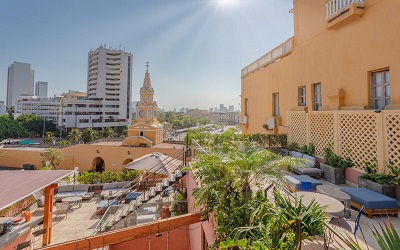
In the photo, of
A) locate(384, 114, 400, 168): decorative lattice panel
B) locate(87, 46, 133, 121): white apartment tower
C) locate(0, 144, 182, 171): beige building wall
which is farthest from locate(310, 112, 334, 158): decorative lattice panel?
locate(87, 46, 133, 121): white apartment tower

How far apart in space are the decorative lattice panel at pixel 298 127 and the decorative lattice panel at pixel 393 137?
151 inches

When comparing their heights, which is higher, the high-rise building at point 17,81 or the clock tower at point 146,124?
the high-rise building at point 17,81

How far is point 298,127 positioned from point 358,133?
341 cm

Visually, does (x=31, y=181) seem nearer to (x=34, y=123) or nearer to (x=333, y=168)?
(x=333, y=168)

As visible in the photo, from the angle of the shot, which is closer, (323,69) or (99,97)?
(323,69)

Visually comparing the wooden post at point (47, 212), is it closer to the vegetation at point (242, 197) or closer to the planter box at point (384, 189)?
the vegetation at point (242, 197)

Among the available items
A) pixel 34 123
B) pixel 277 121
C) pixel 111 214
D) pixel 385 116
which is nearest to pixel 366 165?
pixel 385 116

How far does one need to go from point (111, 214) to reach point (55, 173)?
2.26 m

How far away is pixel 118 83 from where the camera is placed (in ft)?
263

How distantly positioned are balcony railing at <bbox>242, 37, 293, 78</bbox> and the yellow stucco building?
59 mm

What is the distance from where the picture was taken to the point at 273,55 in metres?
13.5

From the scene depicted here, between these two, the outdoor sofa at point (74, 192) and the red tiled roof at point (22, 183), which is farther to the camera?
the outdoor sofa at point (74, 192)

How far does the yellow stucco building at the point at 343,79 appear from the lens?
21.3 feet

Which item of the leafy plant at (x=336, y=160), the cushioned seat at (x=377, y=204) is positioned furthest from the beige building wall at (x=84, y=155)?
the cushioned seat at (x=377, y=204)
